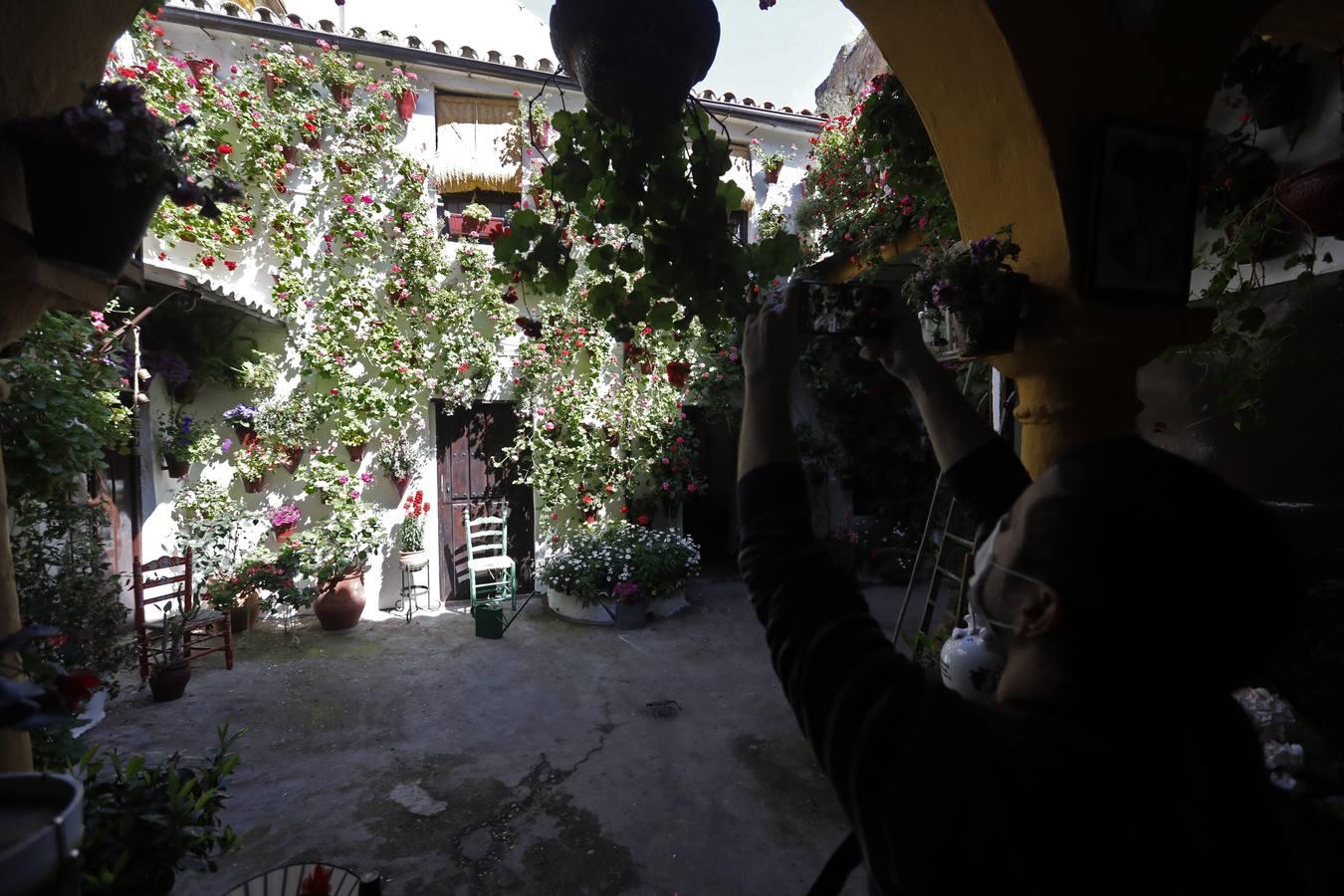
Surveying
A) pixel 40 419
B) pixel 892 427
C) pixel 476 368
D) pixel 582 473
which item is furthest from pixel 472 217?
pixel 892 427

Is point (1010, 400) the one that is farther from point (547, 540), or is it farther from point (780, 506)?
point (547, 540)

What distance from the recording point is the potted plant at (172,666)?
4398mm

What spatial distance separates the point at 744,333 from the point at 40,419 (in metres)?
3.68

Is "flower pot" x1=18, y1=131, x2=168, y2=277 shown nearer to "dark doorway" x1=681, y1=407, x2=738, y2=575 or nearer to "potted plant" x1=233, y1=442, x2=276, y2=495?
"potted plant" x1=233, y1=442, x2=276, y2=495

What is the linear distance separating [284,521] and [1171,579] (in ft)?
22.5

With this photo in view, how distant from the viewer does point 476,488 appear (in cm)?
705

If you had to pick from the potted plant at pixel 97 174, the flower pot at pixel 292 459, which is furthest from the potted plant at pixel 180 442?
the potted plant at pixel 97 174

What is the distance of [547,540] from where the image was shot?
7.21 meters

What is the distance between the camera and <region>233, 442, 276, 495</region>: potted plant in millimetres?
6020

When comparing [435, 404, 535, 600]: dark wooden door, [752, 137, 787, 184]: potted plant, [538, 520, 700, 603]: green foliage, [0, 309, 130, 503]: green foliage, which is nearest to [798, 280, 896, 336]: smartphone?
[0, 309, 130, 503]: green foliage

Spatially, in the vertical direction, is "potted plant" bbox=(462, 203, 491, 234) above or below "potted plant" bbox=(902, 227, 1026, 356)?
above

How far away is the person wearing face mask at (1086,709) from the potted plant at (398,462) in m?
6.46

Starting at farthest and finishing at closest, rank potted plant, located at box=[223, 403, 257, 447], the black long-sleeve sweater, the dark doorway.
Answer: the dark doorway < potted plant, located at box=[223, 403, 257, 447] < the black long-sleeve sweater

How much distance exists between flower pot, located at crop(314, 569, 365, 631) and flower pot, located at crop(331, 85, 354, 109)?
15.0ft
